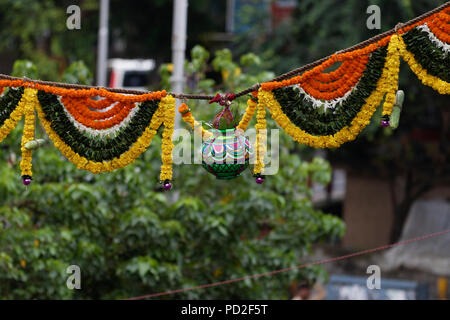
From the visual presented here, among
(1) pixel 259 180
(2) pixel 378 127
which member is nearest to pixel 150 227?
(1) pixel 259 180

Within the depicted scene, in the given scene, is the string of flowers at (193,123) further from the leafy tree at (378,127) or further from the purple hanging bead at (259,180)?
the leafy tree at (378,127)

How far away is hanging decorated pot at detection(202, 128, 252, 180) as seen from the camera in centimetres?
494

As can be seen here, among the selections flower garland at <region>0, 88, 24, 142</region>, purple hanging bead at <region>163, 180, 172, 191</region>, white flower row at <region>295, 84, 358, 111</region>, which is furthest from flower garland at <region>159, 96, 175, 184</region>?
flower garland at <region>0, 88, 24, 142</region>

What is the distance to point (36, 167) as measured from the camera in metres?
7.83

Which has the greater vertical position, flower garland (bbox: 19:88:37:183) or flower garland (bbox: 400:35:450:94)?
flower garland (bbox: 400:35:450:94)

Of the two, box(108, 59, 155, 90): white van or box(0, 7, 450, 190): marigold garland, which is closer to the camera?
box(0, 7, 450, 190): marigold garland

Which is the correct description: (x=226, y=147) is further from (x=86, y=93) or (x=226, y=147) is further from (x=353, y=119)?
(x=86, y=93)

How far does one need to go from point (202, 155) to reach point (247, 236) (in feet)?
11.7

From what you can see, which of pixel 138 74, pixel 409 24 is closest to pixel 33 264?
pixel 409 24

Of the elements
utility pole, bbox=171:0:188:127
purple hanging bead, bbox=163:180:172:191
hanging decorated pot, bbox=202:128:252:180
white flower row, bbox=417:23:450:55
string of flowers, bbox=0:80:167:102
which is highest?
utility pole, bbox=171:0:188:127

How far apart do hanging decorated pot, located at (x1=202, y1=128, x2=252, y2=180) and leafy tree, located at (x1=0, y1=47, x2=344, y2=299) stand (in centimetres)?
256

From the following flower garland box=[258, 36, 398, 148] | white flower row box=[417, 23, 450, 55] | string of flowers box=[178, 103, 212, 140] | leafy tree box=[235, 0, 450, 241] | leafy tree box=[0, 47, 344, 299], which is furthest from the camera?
leafy tree box=[235, 0, 450, 241]

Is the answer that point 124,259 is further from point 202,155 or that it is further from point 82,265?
point 202,155

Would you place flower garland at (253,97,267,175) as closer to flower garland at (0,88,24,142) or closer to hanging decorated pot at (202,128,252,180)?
hanging decorated pot at (202,128,252,180)
